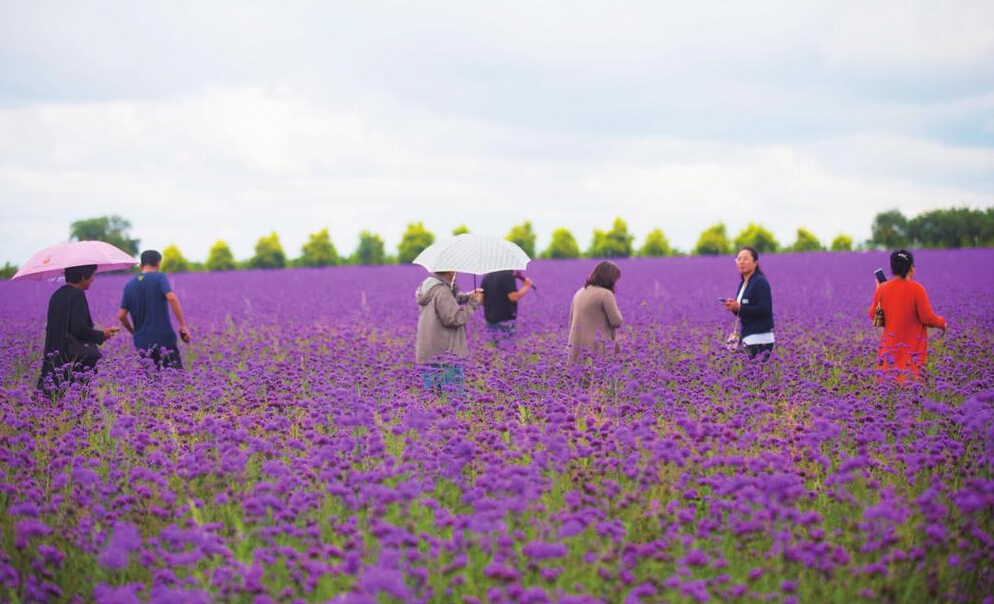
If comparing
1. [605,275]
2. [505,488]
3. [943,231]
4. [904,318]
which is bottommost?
[505,488]

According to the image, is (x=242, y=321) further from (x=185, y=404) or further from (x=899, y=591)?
(x=899, y=591)

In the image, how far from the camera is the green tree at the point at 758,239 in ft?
128

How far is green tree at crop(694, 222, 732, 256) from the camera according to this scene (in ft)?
127

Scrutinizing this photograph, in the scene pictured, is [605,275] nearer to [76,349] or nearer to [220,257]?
[76,349]

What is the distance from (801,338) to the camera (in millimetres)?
8727

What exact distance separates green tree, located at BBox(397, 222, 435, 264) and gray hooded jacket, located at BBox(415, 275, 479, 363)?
31993mm

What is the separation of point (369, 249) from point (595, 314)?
35840 millimetres

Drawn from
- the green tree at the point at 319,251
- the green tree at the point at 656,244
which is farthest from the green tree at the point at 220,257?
the green tree at the point at 656,244

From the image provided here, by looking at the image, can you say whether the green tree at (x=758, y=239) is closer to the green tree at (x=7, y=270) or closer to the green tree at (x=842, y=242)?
the green tree at (x=842, y=242)

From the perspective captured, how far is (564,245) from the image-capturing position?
38219 mm

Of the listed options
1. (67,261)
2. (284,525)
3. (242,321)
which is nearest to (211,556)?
(284,525)

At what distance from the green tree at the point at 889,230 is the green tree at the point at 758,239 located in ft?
17.7

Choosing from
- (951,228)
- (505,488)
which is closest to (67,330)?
(505,488)

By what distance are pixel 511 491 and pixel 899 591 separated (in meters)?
1.45
